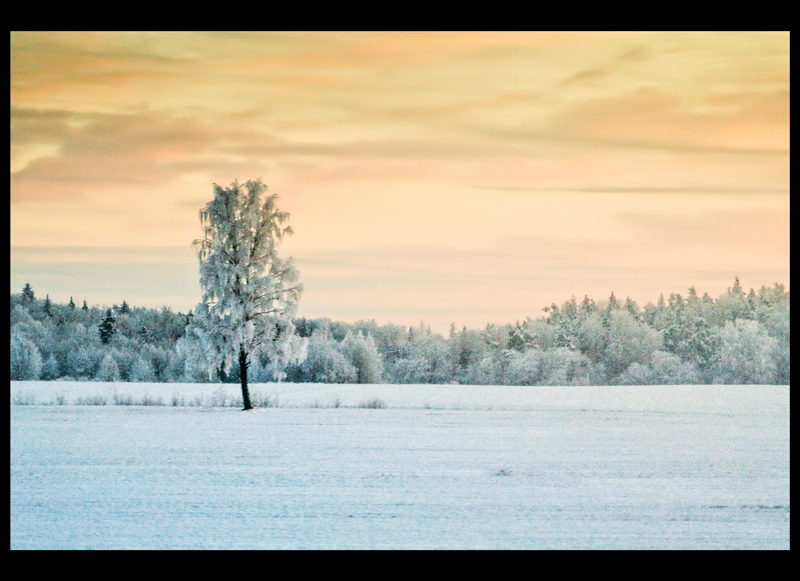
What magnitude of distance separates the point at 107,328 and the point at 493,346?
17026mm

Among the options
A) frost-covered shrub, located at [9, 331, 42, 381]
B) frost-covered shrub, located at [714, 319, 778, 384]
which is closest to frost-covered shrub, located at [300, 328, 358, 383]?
frost-covered shrub, located at [9, 331, 42, 381]

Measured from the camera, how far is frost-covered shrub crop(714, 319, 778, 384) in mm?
34500

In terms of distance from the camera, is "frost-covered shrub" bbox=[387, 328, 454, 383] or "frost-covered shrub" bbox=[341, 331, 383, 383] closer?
"frost-covered shrub" bbox=[341, 331, 383, 383]

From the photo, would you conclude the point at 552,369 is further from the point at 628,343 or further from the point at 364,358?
the point at 364,358

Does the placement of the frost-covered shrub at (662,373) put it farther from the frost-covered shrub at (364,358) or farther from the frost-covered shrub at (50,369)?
the frost-covered shrub at (50,369)

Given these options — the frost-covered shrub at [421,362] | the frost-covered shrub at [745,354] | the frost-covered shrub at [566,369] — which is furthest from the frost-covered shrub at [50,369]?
the frost-covered shrub at [745,354]

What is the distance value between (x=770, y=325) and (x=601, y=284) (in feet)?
37.0

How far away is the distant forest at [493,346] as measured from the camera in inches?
1139

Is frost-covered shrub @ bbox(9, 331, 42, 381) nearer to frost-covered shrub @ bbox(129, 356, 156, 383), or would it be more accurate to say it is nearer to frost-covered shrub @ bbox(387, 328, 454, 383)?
frost-covered shrub @ bbox(129, 356, 156, 383)

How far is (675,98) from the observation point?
2194 cm

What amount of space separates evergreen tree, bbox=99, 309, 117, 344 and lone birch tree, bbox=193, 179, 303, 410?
11.3 meters

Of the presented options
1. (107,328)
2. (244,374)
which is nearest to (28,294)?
(107,328)

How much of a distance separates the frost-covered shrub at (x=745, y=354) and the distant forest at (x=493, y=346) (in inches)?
1.9
